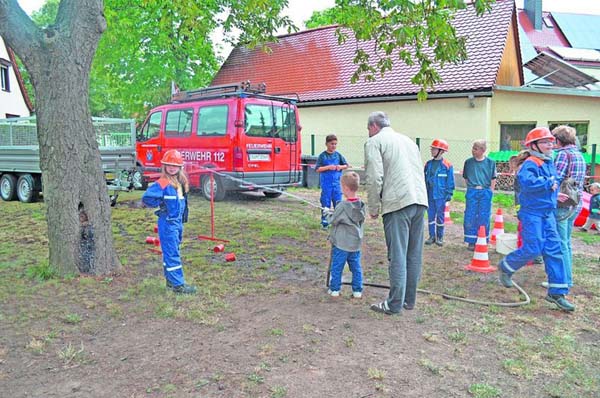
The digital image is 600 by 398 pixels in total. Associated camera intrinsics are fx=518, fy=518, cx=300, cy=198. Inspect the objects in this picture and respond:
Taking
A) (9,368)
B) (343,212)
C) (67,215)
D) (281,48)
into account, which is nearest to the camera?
(9,368)

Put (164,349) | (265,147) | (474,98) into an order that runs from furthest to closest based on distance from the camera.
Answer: (474,98) → (265,147) → (164,349)

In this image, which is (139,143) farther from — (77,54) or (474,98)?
Result: (474,98)

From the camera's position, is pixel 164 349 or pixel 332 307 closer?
pixel 164 349

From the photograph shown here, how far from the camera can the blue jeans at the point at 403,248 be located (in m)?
4.61

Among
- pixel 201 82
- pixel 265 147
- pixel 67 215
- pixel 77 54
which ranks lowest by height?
pixel 67 215

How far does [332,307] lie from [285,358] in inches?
49.1

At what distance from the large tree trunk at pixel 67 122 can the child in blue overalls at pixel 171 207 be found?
3.49 ft

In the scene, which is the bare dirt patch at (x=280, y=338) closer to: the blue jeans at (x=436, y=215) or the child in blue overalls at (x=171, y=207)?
the child in blue overalls at (x=171, y=207)

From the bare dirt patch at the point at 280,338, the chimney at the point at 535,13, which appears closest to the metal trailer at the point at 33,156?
the bare dirt patch at the point at 280,338

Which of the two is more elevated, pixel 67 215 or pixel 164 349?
pixel 67 215

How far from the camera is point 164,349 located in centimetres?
397

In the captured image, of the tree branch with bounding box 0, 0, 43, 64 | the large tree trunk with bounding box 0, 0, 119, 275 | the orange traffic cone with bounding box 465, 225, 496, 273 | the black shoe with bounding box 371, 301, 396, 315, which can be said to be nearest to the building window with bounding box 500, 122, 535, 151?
the orange traffic cone with bounding box 465, 225, 496, 273

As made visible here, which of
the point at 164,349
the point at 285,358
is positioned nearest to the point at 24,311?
the point at 164,349

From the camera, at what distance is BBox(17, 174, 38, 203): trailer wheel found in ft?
42.1
